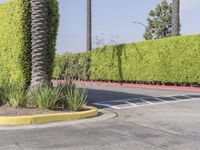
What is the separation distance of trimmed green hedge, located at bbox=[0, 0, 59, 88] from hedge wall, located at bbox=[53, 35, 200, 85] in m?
11.6

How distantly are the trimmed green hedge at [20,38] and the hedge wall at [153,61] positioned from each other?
11.6m

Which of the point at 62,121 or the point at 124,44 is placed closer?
the point at 62,121

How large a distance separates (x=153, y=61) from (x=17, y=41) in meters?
14.6

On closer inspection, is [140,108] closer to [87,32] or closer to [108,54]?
[108,54]

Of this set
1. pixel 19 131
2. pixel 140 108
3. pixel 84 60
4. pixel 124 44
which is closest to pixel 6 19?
pixel 140 108

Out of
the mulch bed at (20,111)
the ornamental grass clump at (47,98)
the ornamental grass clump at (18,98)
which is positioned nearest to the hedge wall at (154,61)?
the ornamental grass clump at (47,98)

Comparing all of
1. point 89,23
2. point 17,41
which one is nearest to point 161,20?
point 89,23

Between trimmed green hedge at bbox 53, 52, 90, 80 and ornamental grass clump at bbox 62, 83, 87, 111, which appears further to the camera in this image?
trimmed green hedge at bbox 53, 52, 90, 80

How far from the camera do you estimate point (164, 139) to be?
8844 mm

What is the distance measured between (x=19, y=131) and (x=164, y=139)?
3.44 meters

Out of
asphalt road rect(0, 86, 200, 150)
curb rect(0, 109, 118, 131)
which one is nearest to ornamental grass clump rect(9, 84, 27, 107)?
curb rect(0, 109, 118, 131)

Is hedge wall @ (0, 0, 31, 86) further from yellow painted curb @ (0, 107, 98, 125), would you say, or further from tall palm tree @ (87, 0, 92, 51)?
tall palm tree @ (87, 0, 92, 51)

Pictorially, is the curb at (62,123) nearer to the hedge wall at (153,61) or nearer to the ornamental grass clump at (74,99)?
the ornamental grass clump at (74,99)

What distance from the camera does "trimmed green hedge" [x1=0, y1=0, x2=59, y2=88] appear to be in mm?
15180
